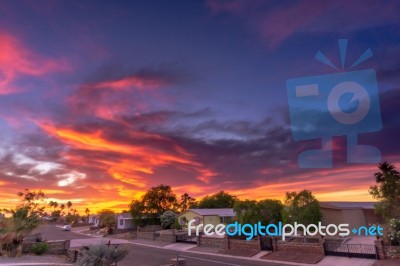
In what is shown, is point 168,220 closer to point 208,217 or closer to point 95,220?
point 208,217

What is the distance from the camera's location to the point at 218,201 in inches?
3708

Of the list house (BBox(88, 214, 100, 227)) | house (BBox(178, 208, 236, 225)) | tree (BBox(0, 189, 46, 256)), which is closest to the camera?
tree (BBox(0, 189, 46, 256))

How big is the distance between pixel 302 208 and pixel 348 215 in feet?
39.9

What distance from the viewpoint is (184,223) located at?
196ft

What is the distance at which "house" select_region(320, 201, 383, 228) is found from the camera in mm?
40372

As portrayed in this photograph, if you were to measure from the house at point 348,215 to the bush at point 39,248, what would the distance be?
33.0 metres

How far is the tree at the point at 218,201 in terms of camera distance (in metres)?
93.3

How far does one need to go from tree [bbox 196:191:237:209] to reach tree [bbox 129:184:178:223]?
64.1ft

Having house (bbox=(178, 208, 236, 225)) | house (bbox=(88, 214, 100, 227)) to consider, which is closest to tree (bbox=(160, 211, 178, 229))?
house (bbox=(178, 208, 236, 225))

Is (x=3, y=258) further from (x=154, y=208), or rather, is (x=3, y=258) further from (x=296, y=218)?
(x=154, y=208)

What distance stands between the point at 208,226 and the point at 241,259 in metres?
27.2

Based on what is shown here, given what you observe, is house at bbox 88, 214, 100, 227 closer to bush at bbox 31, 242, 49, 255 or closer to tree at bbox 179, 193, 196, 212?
tree at bbox 179, 193, 196, 212

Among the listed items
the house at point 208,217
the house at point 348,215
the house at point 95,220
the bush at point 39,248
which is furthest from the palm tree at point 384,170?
the house at point 95,220

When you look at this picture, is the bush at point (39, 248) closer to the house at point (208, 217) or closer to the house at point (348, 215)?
the house at point (208, 217)
